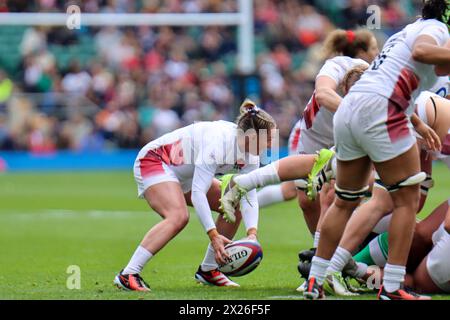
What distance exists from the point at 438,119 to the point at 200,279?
222cm

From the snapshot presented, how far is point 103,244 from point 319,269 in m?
5.13

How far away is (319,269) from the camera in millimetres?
6957

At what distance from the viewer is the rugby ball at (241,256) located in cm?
776

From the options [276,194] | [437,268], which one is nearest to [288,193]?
[276,194]

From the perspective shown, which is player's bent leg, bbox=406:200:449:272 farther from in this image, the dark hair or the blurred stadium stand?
the blurred stadium stand

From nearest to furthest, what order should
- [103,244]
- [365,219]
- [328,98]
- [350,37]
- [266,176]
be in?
[365,219] → [266,176] → [328,98] → [350,37] → [103,244]

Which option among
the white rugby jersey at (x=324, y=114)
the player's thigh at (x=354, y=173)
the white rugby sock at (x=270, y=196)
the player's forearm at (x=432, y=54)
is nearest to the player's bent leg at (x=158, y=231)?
the white rugby jersey at (x=324, y=114)

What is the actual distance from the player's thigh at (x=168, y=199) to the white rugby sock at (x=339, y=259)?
52.0 inches

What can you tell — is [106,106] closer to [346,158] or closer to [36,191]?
[36,191]

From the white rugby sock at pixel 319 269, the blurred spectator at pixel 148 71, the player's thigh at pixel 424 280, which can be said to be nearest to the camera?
the white rugby sock at pixel 319 269

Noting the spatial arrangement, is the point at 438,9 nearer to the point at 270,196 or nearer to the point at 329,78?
the point at 329,78

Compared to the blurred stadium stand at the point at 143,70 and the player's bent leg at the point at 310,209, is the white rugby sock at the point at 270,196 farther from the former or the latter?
the blurred stadium stand at the point at 143,70

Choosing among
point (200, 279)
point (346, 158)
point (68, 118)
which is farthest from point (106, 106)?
point (346, 158)

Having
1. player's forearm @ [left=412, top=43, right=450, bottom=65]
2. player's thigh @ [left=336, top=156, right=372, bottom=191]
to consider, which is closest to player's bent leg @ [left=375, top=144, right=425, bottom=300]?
player's thigh @ [left=336, top=156, right=372, bottom=191]
